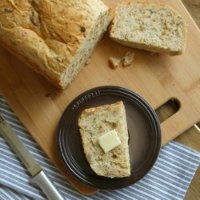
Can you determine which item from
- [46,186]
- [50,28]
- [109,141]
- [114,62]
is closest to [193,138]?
[109,141]

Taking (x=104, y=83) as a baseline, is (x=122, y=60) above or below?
above

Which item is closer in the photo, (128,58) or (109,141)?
(109,141)

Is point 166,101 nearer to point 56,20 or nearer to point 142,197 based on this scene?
point 142,197

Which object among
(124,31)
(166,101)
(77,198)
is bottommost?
(77,198)

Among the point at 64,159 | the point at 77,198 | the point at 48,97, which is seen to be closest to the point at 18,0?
the point at 48,97

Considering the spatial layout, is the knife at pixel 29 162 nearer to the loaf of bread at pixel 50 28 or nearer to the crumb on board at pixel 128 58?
the loaf of bread at pixel 50 28

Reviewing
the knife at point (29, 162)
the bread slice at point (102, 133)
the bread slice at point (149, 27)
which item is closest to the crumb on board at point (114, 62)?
the bread slice at point (149, 27)

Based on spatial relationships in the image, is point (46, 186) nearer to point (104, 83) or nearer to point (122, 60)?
point (104, 83)
